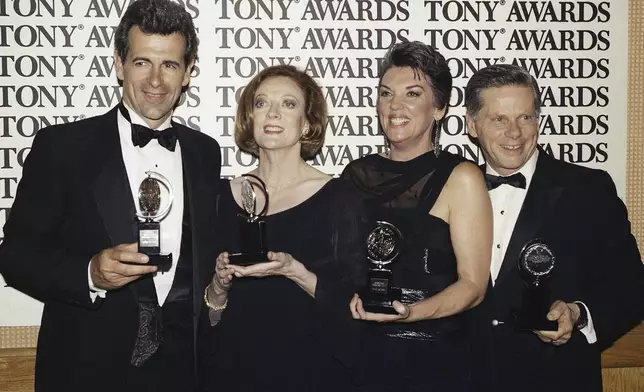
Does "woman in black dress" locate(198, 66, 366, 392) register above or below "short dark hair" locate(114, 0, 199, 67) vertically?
below

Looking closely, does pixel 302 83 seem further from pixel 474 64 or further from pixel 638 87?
pixel 638 87

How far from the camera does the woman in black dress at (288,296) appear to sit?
3.34 metres

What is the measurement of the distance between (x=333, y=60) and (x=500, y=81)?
4.06ft

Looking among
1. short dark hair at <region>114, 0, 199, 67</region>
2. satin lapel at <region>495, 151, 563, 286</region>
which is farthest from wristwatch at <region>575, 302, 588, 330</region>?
short dark hair at <region>114, 0, 199, 67</region>

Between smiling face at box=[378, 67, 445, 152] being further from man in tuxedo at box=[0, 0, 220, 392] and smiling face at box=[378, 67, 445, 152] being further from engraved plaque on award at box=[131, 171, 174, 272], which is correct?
engraved plaque on award at box=[131, 171, 174, 272]

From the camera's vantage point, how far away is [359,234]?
340 cm

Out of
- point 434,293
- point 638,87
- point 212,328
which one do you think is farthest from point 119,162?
point 638,87

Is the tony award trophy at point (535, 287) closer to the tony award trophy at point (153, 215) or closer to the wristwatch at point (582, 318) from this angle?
the wristwatch at point (582, 318)

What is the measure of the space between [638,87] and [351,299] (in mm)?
2439

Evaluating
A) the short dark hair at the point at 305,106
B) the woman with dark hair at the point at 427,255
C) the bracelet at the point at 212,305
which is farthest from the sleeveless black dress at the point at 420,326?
the bracelet at the point at 212,305

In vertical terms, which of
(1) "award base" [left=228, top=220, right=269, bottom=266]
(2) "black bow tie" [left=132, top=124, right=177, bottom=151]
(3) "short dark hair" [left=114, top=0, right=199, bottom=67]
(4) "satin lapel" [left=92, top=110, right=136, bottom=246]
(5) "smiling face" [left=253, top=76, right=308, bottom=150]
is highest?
(3) "short dark hair" [left=114, top=0, right=199, bottom=67]

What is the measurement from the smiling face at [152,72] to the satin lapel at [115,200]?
0.94ft

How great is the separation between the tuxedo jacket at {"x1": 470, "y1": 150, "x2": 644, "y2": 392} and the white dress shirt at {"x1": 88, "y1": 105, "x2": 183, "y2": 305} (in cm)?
135

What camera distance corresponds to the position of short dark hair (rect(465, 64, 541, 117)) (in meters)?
3.44
